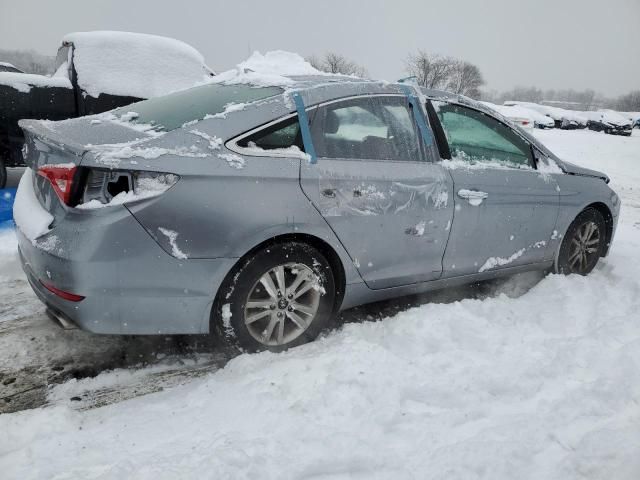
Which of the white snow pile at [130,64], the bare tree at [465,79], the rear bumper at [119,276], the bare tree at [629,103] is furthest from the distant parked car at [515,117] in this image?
the bare tree at [629,103]

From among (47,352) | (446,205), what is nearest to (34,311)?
(47,352)

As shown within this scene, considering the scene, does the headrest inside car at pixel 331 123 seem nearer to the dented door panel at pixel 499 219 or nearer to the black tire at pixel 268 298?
the black tire at pixel 268 298

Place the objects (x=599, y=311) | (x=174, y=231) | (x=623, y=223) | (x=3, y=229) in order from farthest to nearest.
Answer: (x=623, y=223) < (x=3, y=229) < (x=599, y=311) < (x=174, y=231)

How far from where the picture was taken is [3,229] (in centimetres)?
464

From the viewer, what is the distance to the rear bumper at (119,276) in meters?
2.20

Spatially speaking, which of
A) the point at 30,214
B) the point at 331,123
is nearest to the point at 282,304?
the point at 331,123

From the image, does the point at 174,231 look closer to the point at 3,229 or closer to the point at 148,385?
the point at 148,385

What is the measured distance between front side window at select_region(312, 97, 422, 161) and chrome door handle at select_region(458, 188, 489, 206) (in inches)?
15.2

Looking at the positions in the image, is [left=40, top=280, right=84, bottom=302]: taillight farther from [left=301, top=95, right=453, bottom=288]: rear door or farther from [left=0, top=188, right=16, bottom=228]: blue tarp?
[left=0, top=188, right=16, bottom=228]: blue tarp

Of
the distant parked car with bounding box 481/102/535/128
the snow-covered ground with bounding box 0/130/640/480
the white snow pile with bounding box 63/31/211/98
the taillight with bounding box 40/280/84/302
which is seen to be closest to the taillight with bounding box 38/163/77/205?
the taillight with bounding box 40/280/84/302

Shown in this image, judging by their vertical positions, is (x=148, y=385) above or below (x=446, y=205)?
below

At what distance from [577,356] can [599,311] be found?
830mm

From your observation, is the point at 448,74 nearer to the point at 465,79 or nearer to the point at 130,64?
the point at 465,79

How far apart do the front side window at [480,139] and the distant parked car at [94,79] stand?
484cm
